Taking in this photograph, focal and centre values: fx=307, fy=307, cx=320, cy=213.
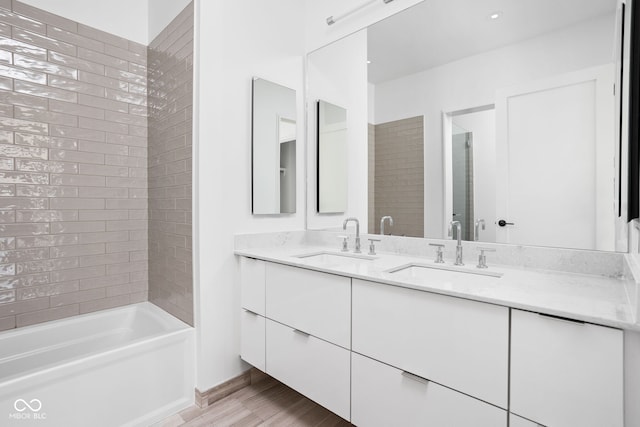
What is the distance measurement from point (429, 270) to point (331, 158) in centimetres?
112

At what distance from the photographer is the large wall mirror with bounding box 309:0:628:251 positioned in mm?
1239

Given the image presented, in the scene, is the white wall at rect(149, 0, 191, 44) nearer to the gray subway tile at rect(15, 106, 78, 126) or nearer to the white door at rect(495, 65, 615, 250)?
the gray subway tile at rect(15, 106, 78, 126)

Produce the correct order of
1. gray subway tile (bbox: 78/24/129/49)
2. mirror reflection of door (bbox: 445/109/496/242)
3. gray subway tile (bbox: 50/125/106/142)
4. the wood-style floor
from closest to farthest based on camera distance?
mirror reflection of door (bbox: 445/109/496/242) < the wood-style floor < gray subway tile (bbox: 50/125/106/142) < gray subway tile (bbox: 78/24/129/49)

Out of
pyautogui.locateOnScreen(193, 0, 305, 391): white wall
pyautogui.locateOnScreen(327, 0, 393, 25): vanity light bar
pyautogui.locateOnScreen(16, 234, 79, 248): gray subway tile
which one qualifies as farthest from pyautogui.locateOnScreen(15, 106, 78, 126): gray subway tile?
pyautogui.locateOnScreen(327, 0, 393, 25): vanity light bar

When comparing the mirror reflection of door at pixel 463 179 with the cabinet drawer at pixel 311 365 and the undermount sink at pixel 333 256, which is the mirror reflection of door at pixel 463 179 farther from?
the cabinet drawer at pixel 311 365

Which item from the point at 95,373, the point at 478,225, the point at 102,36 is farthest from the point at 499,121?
the point at 102,36

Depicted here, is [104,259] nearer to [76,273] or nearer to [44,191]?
[76,273]

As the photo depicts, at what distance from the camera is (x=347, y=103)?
2.14 meters

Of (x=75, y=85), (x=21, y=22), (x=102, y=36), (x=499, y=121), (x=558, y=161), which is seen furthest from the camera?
(x=102, y=36)

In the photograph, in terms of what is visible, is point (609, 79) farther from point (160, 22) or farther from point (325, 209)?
point (160, 22)

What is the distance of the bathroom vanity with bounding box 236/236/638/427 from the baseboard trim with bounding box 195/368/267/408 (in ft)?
1.01

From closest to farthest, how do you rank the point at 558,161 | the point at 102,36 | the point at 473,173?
the point at 558,161 → the point at 473,173 → the point at 102,36

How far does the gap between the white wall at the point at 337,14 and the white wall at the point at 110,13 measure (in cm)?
117

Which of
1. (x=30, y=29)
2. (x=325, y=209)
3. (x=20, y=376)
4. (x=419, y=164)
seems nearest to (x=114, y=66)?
(x=30, y=29)
